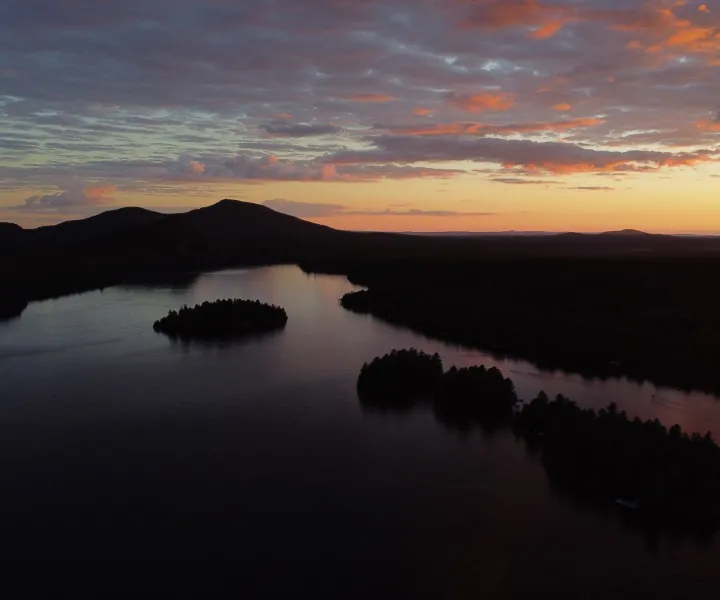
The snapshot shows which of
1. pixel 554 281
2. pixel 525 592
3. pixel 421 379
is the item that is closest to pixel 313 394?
pixel 421 379

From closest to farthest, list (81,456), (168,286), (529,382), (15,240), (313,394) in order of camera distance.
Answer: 1. (81,456)
2. (313,394)
3. (529,382)
4. (168,286)
5. (15,240)

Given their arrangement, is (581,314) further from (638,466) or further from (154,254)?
(154,254)

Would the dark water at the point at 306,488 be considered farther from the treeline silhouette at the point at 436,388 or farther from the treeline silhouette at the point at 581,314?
the treeline silhouette at the point at 581,314

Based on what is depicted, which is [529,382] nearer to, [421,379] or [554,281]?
[421,379]

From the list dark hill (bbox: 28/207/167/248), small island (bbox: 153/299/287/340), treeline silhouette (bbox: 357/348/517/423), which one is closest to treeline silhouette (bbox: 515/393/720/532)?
treeline silhouette (bbox: 357/348/517/423)

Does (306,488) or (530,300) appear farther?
(530,300)

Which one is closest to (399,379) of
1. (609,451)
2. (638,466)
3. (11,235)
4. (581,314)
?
(609,451)

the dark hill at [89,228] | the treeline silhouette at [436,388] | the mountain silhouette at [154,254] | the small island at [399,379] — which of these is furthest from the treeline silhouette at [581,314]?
the dark hill at [89,228]
